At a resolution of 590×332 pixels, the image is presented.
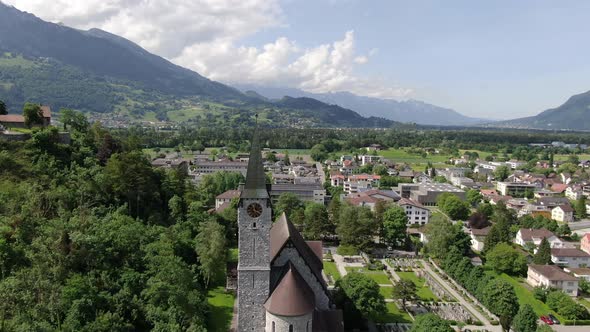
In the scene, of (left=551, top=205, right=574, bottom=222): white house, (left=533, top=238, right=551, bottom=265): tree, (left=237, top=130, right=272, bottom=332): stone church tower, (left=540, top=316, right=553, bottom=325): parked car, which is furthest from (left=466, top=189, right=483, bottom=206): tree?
(left=237, top=130, right=272, bottom=332): stone church tower

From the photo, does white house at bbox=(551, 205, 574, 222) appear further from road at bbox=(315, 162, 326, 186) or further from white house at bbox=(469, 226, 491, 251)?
road at bbox=(315, 162, 326, 186)

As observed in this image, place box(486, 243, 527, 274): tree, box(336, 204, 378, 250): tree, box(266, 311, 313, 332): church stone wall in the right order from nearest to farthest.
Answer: box(266, 311, 313, 332): church stone wall
box(486, 243, 527, 274): tree
box(336, 204, 378, 250): tree

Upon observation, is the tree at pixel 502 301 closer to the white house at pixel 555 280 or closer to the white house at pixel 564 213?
the white house at pixel 555 280

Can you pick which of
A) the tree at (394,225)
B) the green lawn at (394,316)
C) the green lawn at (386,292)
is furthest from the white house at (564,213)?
the green lawn at (394,316)

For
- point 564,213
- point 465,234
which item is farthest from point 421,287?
point 564,213

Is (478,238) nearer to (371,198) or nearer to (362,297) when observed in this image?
(371,198)
